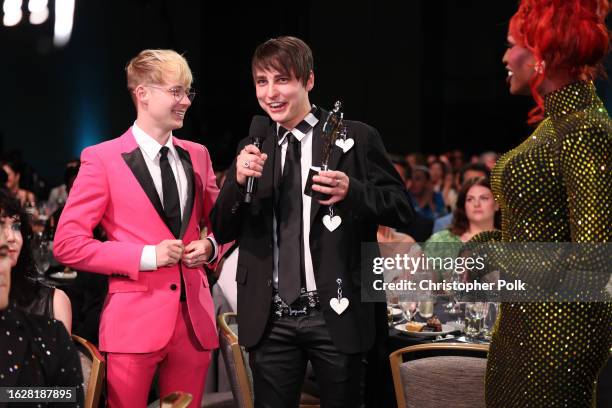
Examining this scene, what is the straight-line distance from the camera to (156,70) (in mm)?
2461

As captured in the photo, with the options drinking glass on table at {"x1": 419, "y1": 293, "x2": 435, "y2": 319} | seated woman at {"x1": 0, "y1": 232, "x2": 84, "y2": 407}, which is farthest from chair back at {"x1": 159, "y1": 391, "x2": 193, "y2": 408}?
drinking glass on table at {"x1": 419, "y1": 293, "x2": 435, "y2": 319}

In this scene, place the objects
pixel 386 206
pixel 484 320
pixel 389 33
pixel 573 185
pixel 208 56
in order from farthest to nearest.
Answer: pixel 389 33 → pixel 208 56 → pixel 484 320 → pixel 386 206 → pixel 573 185

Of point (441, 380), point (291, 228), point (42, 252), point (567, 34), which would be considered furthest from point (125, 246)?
point (42, 252)

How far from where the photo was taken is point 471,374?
2.44 meters

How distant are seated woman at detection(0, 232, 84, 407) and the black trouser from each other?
0.66m

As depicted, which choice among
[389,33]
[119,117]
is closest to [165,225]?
[119,117]

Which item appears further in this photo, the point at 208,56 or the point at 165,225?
the point at 208,56

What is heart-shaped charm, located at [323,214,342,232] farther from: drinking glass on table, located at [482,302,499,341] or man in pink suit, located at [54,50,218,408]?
drinking glass on table, located at [482,302,499,341]

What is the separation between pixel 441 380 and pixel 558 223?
3.22 ft

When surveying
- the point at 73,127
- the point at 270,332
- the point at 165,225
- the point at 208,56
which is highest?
the point at 208,56

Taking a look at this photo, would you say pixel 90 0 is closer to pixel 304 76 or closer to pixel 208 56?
pixel 208 56

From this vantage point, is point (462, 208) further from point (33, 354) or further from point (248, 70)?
point (248, 70)

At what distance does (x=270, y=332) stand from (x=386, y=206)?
0.51m

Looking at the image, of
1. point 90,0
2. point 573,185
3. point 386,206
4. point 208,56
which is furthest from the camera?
point 208,56
